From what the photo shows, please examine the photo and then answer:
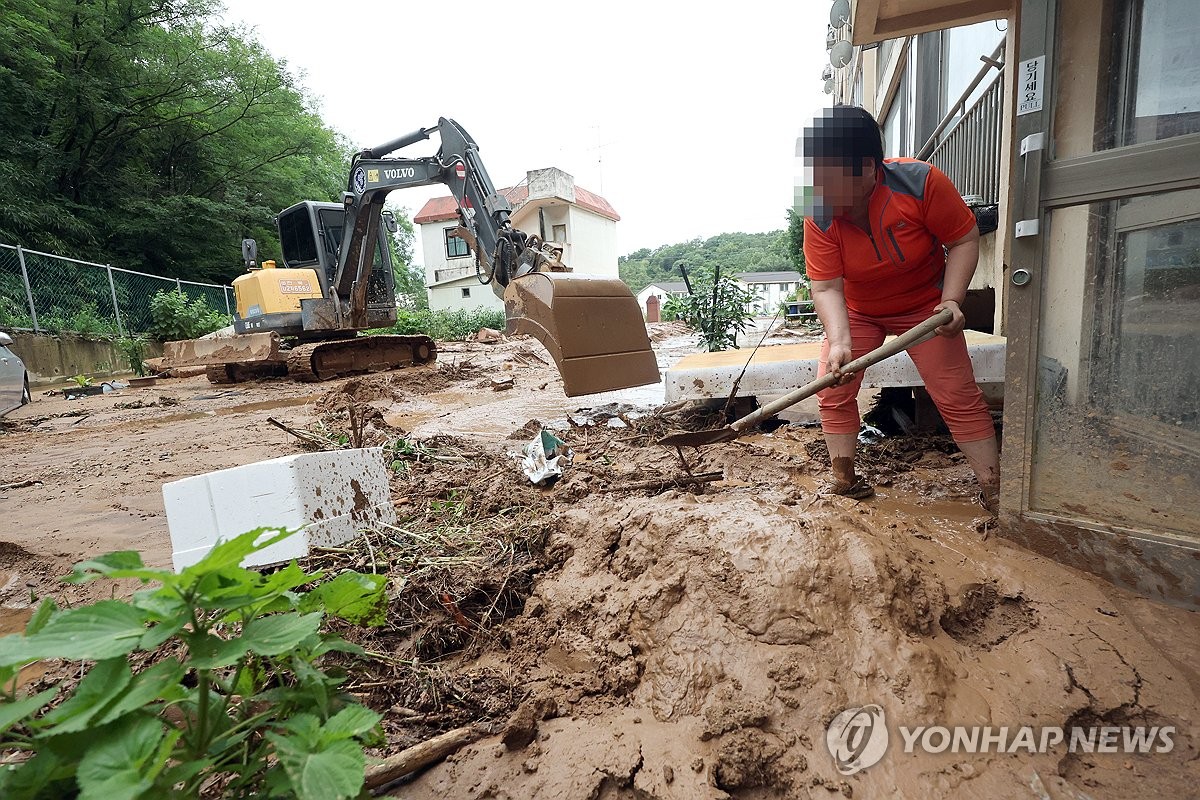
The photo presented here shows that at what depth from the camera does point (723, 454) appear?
3875mm

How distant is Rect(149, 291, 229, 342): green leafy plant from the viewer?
1444cm

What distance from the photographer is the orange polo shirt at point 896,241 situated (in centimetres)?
250

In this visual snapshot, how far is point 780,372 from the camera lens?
4109 millimetres

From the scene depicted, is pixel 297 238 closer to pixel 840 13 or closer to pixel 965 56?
pixel 840 13

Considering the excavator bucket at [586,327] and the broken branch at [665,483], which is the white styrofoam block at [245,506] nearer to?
the broken branch at [665,483]

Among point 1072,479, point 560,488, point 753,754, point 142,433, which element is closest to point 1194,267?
point 1072,479

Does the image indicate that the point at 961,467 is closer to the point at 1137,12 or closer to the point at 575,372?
the point at 1137,12

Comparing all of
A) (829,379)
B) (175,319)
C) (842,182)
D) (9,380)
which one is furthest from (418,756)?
(175,319)

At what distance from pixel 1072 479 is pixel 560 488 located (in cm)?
229

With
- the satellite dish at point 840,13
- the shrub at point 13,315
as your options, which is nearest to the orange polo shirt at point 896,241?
the satellite dish at point 840,13

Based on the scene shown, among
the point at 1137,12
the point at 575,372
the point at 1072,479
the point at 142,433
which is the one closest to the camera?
the point at 1137,12

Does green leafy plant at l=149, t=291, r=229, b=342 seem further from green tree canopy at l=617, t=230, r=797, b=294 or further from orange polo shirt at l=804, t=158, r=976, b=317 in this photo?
green tree canopy at l=617, t=230, r=797, b=294

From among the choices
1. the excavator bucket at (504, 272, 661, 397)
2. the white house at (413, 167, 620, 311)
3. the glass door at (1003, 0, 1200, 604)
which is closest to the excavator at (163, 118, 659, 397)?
the excavator bucket at (504, 272, 661, 397)

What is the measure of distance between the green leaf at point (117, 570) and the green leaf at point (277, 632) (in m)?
0.17
